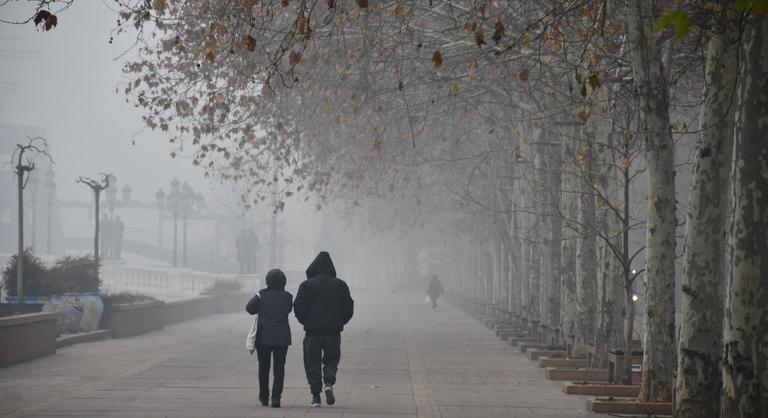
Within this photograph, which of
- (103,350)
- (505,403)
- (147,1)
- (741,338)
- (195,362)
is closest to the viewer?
(741,338)

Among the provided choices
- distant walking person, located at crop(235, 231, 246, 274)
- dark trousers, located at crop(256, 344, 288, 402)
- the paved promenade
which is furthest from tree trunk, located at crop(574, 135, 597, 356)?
distant walking person, located at crop(235, 231, 246, 274)

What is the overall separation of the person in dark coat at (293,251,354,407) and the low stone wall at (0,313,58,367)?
22.2 ft

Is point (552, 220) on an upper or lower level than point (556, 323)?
upper

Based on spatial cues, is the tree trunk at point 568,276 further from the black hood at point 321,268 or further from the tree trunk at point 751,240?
the tree trunk at point 751,240

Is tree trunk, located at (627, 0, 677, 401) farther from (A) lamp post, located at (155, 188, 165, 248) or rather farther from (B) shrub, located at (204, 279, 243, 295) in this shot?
(A) lamp post, located at (155, 188, 165, 248)

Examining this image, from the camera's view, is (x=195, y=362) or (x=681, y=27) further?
(x=195, y=362)

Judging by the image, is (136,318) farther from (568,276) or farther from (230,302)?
(230,302)

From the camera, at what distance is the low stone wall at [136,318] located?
28727 millimetres

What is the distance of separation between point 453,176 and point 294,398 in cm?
3096

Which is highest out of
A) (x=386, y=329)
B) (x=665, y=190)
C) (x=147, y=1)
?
(x=147, y=1)

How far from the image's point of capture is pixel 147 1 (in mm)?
13445

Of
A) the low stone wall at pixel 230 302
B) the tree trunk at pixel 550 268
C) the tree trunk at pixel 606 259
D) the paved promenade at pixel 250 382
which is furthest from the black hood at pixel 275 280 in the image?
the low stone wall at pixel 230 302

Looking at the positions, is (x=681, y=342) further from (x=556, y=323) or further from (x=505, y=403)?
(x=556, y=323)

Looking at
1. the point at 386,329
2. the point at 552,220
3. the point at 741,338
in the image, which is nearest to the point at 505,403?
the point at 741,338
